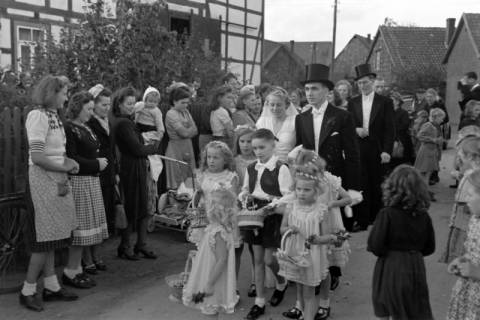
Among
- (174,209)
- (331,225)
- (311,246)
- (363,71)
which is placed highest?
(363,71)

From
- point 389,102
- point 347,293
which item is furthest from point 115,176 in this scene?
point 389,102

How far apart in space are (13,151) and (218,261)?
106 inches

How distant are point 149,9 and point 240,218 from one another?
5200mm

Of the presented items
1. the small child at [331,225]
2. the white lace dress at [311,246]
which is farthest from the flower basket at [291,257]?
the small child at [331,225]

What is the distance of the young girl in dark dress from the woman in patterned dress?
2807mm

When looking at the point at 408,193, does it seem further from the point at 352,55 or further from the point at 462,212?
the point at 352,55

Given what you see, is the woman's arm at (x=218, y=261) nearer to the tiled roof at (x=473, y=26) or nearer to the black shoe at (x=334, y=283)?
the black shoe at (x=334, y=283)

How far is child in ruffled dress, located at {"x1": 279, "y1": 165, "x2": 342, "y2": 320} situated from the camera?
462cm

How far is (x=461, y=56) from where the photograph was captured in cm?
4109

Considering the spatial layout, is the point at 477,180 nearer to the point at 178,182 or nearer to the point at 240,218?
the point at 240,218

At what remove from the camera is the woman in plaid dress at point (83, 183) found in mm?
5613

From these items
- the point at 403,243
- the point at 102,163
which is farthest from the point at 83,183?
the point at 403,243

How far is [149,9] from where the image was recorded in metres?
9.13

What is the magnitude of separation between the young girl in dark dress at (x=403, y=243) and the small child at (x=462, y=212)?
1.31 m
